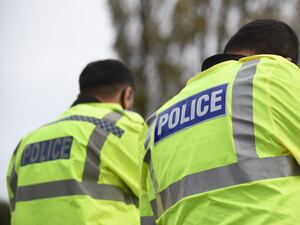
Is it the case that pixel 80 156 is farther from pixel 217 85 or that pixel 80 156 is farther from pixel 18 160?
pixel 217 85

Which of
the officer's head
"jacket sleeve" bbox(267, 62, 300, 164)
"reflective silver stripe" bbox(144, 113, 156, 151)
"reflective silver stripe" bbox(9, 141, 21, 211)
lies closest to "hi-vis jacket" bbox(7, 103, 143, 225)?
"reflective silver stripe" bbox(9, 141, 21, 211)

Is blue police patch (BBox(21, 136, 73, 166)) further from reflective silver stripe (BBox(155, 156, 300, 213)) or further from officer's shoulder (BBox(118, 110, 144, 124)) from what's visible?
reflective silver stripe (BBox(155, 156, 300, 213))

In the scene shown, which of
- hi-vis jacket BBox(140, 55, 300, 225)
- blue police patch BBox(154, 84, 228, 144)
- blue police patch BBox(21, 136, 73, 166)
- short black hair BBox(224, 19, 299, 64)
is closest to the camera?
hi-vis jacket BBox(140, 55, 300, 225)

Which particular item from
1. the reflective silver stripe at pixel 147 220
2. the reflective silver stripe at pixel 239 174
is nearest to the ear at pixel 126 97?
the reflective silver stripe at pixel 147 220

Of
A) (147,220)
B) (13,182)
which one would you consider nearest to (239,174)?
(147,220)

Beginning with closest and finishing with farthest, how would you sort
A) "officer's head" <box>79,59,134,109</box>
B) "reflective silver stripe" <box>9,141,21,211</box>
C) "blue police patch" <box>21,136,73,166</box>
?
"blue police patch" <box>21,136,73,166</box> → "reflective silver stripe" <box>9,141,21,211</box> → "officer's head" <box>79,59,134,109</box>

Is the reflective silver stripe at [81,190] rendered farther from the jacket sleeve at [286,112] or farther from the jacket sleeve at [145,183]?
the jacket sleeve at [286,112]

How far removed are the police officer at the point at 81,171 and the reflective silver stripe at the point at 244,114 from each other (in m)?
1.52

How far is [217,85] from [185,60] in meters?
22.5

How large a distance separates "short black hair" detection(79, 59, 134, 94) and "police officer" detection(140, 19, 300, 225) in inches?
67.0

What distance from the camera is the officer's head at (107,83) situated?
4598 mm

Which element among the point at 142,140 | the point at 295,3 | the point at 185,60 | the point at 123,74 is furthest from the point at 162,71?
the point at 142,140

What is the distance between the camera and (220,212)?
8.18 feet

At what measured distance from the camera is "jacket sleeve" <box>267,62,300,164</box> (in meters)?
2.45
